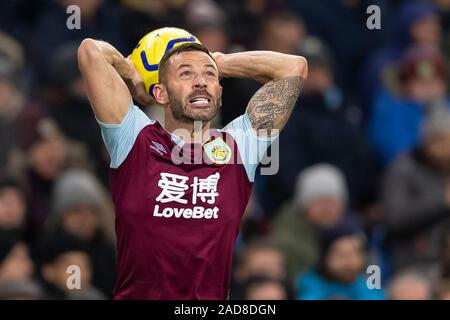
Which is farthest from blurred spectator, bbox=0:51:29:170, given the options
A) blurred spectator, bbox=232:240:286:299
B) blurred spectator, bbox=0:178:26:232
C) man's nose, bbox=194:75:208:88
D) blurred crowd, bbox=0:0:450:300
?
man's nose, bbox=194:75:208:88

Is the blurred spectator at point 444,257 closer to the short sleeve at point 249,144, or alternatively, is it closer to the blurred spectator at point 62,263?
the blurred spectator at point 62,263

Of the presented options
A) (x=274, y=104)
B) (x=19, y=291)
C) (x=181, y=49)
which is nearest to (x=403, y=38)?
(x=19, y=291)

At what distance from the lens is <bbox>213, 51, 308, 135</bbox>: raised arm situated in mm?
8406

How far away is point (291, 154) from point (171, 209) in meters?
4.25

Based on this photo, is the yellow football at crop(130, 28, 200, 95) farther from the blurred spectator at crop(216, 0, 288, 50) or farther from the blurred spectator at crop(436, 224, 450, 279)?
the blurred spectator at crop(216, 0, 288, 50)

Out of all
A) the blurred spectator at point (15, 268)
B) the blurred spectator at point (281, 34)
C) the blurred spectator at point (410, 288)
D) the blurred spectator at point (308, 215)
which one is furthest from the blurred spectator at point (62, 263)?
the blurred spectator at point (281, 34)

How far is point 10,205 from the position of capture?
10930mm

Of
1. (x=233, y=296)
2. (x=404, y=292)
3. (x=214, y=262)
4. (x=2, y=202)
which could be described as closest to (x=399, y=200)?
(x=404, y=292)

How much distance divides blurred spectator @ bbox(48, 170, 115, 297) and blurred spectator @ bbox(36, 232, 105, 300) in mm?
89

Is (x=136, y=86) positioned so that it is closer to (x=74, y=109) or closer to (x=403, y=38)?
(x=74, y=109)

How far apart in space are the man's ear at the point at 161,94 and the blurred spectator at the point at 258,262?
2.98 metres

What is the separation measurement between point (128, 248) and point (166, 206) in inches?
12.4

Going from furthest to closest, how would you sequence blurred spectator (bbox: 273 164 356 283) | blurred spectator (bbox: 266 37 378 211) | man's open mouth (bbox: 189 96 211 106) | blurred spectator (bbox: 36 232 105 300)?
blurred spectator (bbox: 266 37 378 211)
blurred spectator (bbox: 273 164 356 283)
blurred spectator (bbox: 36 232 105 300)
man's open mouth (bbox: 189 96 211 106)
